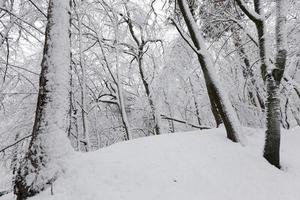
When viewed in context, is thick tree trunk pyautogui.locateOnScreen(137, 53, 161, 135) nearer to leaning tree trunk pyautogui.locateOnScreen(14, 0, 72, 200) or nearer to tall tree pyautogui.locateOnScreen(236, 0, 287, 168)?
tall tree pyautogui.locateOnScreen(236, 0, 287, 168)

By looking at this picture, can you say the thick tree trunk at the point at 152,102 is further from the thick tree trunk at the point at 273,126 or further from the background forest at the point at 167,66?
the thick tree trunk at the point at 273,126

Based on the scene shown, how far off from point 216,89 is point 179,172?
3177 millimetres

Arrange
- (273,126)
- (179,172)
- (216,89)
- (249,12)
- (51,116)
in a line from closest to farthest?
(51,116), (179,172), (273,126), (249,12), (216,89)

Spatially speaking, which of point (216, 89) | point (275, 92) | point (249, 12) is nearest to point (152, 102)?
point (216, 89)

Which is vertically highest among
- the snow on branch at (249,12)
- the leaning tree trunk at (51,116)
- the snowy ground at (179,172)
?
the snow on branch at (249,12)

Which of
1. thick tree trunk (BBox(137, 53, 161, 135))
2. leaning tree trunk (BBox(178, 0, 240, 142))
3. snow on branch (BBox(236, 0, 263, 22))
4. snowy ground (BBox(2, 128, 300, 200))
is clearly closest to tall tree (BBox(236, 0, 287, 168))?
snowy ground (BBox(2, 128, 300, 200))

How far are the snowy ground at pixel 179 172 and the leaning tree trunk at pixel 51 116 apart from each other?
233 mm

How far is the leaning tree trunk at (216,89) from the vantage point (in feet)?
25.7

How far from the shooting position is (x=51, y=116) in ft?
16.0

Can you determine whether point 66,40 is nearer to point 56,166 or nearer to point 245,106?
point 56,166

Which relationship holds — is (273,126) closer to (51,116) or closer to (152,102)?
(51,116)

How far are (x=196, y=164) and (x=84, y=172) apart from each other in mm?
2266

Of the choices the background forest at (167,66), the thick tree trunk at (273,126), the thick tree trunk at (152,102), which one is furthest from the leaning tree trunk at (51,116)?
the thick tree trunk at (152,102)

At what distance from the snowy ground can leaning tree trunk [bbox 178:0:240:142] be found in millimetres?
367
